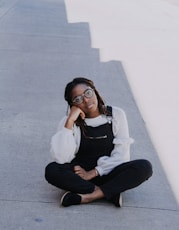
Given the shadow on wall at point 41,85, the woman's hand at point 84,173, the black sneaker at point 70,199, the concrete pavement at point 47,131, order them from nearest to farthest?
the concrete pavement at point 47,131
the black sneaker at point 70,199
the woman's hand at point 84,173
the shadow on wall at point 41,85

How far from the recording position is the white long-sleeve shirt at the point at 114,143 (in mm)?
4293

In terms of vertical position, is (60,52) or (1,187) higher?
(1,187)

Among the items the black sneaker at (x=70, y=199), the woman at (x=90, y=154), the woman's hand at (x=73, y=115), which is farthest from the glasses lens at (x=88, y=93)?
the black sneaker at (x=70, y=199)

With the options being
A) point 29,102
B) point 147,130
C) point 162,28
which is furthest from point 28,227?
point 162,28

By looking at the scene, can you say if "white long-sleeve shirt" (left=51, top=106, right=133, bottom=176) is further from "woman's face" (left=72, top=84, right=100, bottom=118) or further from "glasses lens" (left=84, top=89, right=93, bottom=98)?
"glasses lens" (left=84, top=89, right=93, bottom=98)

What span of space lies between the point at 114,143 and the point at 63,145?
42 cm

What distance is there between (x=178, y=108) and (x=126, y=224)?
12.3 feet


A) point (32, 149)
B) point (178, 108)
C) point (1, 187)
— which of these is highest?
point (1, 187)

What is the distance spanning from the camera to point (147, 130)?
6.46 meters

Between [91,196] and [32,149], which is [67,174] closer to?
[91,196]

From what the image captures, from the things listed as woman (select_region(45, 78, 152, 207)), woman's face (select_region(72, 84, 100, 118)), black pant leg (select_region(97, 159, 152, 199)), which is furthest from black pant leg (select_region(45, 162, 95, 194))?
woman's face (select_region(72, 84, 100, 118))

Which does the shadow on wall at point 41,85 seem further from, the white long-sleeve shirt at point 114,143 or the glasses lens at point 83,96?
the glasses lens at point 83,96

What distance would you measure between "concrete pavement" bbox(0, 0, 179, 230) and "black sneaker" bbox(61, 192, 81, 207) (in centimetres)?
5

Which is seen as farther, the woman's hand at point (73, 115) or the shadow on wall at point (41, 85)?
the shadow on wall at point (41, 85)
